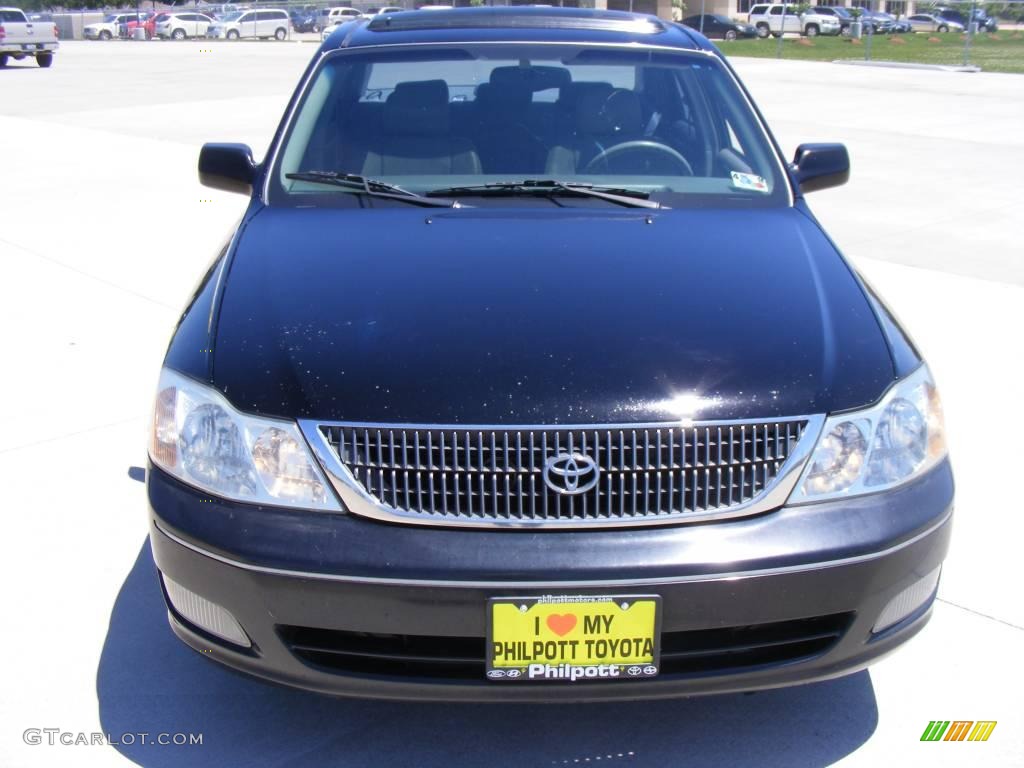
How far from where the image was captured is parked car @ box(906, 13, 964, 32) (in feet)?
183

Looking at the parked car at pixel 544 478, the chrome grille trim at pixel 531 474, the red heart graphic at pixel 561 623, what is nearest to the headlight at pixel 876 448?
the parked car at pixel 544 478

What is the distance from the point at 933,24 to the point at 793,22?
895cm

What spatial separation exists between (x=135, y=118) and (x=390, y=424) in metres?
14.5

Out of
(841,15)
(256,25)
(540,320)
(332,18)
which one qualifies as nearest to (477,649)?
(540,320)

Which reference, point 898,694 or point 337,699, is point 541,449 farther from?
point 898,694

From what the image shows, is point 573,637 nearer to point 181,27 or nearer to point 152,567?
point 152,567

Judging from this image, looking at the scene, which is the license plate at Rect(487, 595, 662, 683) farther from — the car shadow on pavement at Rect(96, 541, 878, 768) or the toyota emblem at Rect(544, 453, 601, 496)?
the car shadow on pavement at Rect(96, 541, 878, 768)

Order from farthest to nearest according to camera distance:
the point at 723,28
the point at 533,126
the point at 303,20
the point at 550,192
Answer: the point at 303,20 → the point at 723,28 → the point at 533,126 → the point at 550,192

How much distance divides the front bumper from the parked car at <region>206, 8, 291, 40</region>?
5191 centimetres

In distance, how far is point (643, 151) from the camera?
3.91m

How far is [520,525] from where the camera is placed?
2.41 meters

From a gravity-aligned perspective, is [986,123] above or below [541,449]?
below

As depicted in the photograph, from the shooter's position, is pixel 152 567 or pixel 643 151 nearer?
pixel 152 567

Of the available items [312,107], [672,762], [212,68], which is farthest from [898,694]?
[212,68]
